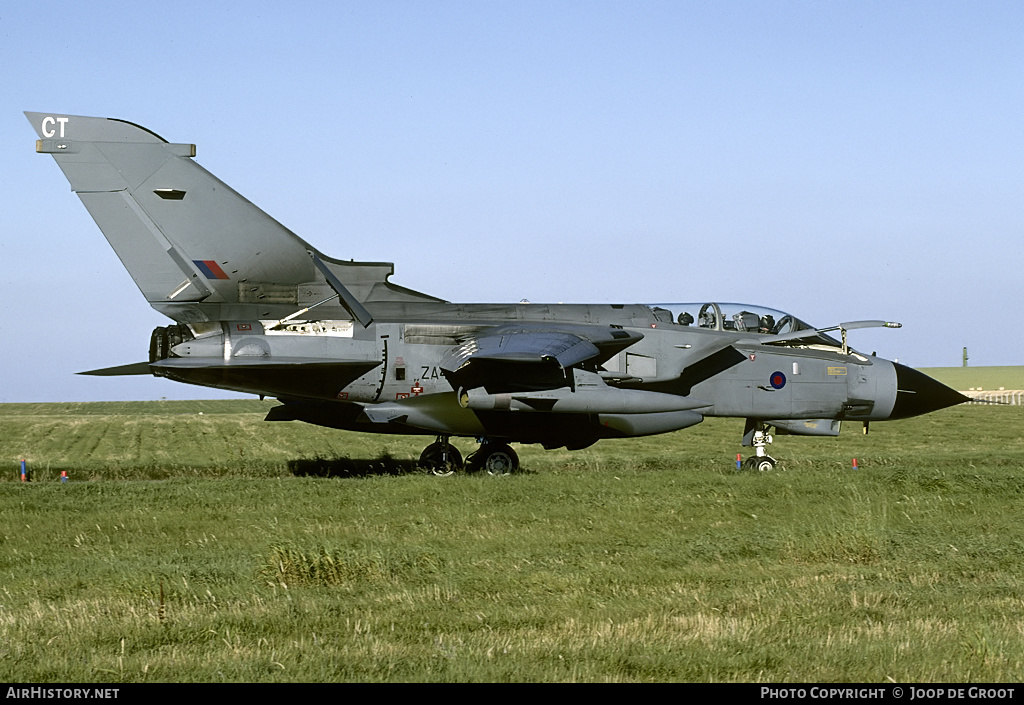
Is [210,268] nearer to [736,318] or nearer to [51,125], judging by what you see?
[51,125]

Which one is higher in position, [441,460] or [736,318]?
[736,318]

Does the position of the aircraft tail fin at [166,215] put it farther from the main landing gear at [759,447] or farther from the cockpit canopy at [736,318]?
Result: the main landing gear at [759,447]

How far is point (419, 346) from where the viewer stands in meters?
18.2

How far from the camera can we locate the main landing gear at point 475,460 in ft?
61.9

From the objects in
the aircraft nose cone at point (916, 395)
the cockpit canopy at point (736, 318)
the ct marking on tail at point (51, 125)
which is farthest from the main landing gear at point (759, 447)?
the ct marking on tail at point (51, 125)

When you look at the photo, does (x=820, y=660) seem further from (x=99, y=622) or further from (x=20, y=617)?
(x=20, y=617)

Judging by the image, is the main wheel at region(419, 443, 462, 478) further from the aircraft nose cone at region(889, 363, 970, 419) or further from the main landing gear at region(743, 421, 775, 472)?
the aircraft nose cone at region(889, 363, 970, 419)

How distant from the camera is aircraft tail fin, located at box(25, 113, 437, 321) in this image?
17.2m

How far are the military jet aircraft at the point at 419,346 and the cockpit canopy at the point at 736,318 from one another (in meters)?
0.03

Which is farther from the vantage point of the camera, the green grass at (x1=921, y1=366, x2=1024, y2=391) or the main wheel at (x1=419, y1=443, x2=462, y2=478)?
the green grass at (x1=921, y1=366, x2=1024, y2=391)

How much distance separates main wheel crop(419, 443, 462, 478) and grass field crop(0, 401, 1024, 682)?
3088 mm

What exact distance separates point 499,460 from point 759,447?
470 cm

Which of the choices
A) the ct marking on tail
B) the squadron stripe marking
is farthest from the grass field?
the ct marking on tail

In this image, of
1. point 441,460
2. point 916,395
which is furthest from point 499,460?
point 916,395
